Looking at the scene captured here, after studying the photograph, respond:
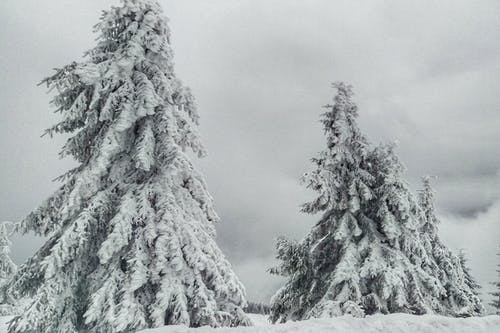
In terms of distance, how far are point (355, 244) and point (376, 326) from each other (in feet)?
22.6

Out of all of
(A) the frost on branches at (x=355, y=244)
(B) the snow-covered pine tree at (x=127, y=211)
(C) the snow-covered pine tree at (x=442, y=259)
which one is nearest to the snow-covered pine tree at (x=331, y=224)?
(A) the frost on branches at (x=355, y=244)

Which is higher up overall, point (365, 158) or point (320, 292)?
point (365, 158)

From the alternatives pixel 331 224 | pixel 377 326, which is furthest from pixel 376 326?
pixel 331 224

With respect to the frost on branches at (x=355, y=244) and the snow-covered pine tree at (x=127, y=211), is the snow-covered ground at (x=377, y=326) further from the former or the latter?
the frost on branches at (x=355, y=244)

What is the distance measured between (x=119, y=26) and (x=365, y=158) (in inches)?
393

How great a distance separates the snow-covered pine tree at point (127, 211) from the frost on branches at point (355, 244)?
4.73m

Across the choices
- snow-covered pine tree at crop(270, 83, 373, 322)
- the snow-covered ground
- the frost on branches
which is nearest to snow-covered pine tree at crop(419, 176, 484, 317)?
the frost on branches

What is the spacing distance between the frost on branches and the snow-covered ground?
377 cm

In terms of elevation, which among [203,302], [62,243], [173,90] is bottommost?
[203,302]

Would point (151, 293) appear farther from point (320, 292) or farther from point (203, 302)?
point (320, 292)

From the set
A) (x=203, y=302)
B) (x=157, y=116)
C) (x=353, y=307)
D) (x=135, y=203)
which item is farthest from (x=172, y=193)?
(x=353, y=307)

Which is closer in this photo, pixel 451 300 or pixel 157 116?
pixel 157 116

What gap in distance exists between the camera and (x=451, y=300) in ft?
62.5

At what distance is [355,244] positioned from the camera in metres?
15.1
